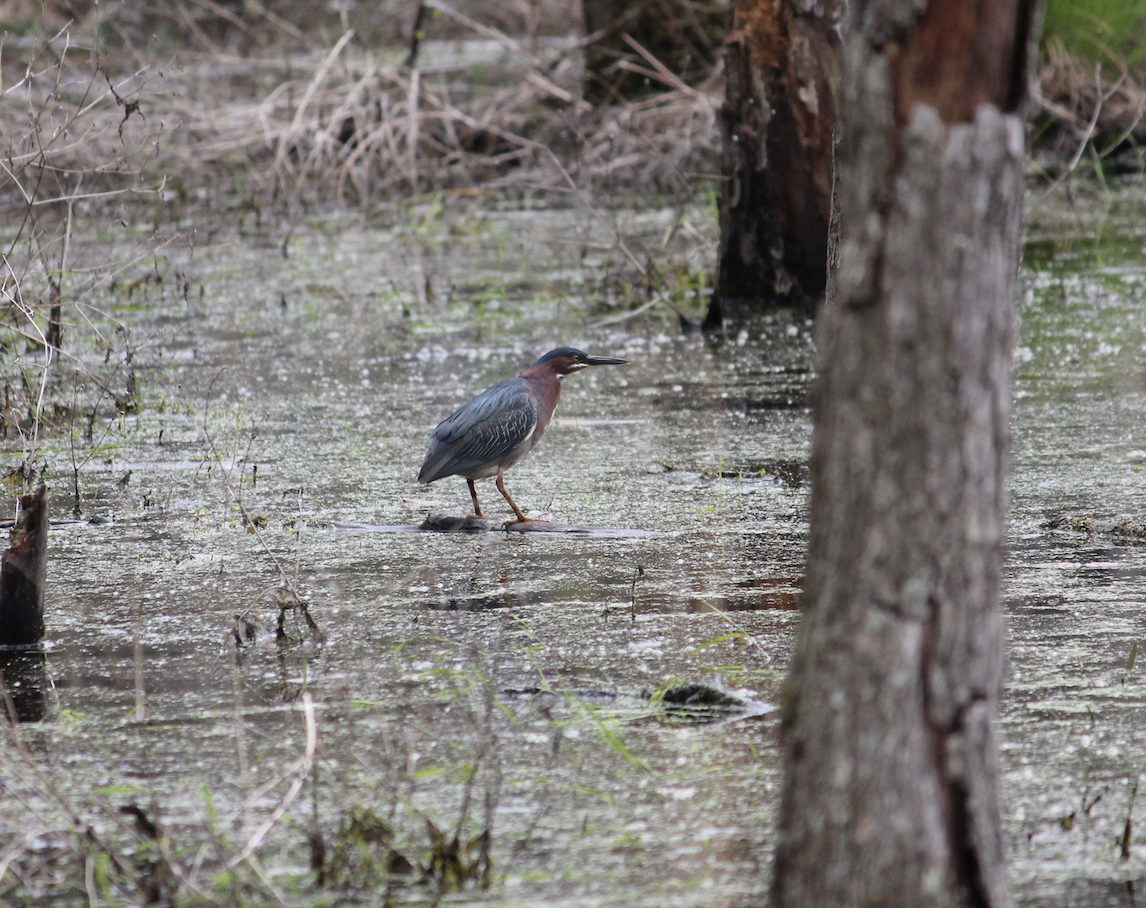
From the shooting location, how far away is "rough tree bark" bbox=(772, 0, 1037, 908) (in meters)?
2.09

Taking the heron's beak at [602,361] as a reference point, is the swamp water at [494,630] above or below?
below

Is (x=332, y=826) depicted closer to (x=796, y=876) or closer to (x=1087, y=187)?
(x=796, y=876)

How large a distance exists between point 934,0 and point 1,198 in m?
12.9

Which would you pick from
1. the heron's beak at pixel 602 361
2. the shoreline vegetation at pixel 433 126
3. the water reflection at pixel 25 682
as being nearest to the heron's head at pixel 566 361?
the heron's beak at pixel 602 361

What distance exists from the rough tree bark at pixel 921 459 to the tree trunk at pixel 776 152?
22.7ft

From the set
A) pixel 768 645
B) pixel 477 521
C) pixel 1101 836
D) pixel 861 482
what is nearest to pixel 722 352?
pixel 477 521

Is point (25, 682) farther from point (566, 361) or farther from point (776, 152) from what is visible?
point (776, 152)

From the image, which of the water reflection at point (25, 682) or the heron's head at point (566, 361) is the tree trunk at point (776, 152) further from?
the water reflection at point (25, 682)

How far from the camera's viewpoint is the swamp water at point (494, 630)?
275 cm

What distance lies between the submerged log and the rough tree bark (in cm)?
255

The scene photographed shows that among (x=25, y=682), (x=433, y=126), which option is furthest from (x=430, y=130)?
(x=25, y=682)

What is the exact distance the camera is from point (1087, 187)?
1394 cm

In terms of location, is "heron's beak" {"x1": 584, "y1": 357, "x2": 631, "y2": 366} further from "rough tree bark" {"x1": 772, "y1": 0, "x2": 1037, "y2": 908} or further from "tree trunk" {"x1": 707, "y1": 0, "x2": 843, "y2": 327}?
"rough tree bark" {"x1": 772, "y1": 0, "x2": 1037, "y2": 908}

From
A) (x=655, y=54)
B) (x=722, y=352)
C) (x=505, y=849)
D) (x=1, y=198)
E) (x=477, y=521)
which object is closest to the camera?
(x=505, y=849)
